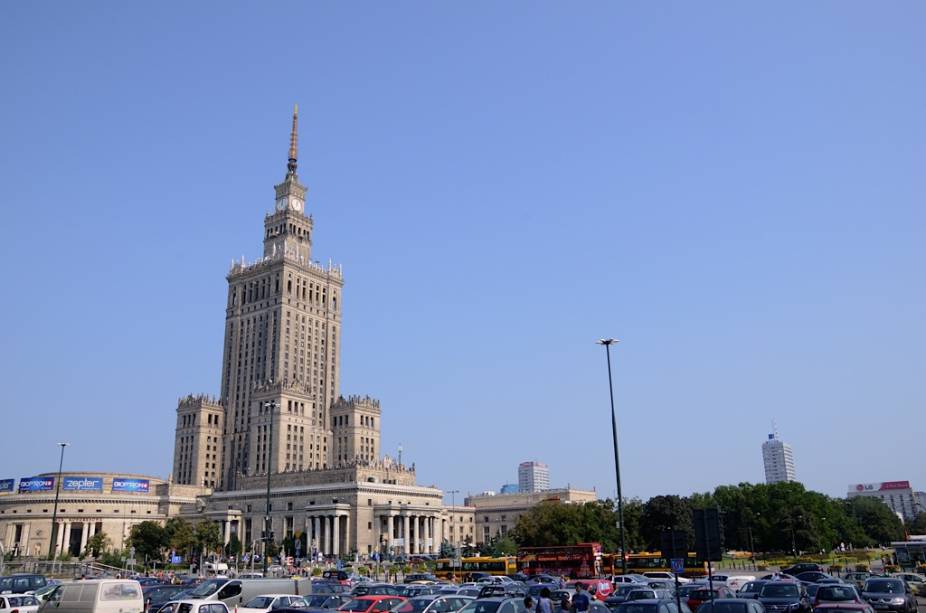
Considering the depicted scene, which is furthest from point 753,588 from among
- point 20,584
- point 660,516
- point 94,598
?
point 660,516

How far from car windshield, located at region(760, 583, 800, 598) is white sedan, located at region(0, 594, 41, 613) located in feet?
95.2

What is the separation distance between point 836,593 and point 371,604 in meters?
17.9

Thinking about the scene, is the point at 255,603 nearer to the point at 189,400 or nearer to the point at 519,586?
the point at 519,586

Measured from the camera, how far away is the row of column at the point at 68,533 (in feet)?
469

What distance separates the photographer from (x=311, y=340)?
16438 cm

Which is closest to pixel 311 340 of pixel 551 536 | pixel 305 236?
pixel 305 236

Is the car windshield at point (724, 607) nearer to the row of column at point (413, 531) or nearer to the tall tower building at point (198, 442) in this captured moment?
the row of column at point (413, 531)

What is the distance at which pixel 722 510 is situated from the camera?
275 ft

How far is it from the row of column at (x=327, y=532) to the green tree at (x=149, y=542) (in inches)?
1013

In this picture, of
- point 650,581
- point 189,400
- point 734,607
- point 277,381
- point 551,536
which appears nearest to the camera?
point 734,607

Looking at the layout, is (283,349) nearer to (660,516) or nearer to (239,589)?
(660,516)

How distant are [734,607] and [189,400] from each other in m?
153

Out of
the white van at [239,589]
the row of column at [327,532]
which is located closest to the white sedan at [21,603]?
the white van at [239,589]

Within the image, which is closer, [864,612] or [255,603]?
[864,612]
